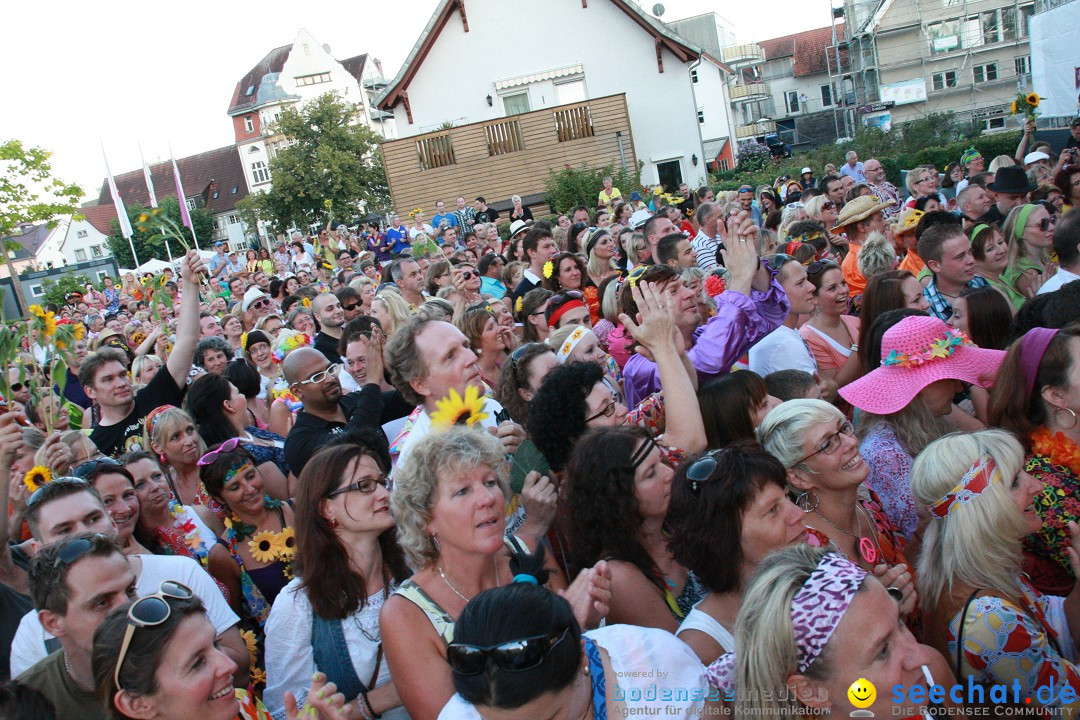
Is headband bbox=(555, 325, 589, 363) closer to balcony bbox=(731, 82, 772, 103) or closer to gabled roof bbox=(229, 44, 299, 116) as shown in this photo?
balcony bbox=(731, 82, 772, 103)

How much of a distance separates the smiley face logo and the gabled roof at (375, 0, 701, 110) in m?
27.3

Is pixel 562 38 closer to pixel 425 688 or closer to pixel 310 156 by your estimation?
pixel 310 156

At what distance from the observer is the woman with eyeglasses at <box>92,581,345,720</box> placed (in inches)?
97.2

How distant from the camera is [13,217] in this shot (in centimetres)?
2567

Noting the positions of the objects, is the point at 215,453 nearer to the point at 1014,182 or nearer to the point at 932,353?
the point at 932,353

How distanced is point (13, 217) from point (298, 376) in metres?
26.0

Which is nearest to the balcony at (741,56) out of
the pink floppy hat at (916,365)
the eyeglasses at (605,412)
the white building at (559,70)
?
the white building at (559,70)

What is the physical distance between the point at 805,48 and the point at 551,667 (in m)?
74.6

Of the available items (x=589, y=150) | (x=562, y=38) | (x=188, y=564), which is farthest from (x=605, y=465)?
(x=562, y=38)

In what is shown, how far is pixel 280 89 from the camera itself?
2653 inches

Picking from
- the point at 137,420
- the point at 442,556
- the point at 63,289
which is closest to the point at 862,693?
the point at 442,556

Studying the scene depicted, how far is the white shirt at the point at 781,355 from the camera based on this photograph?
189 inches

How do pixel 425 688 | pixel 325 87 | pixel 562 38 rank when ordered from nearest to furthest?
pixel 425 688, pixel 562 38, pixel 325 87

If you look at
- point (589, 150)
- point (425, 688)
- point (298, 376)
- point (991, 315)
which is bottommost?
point (425, 688)
